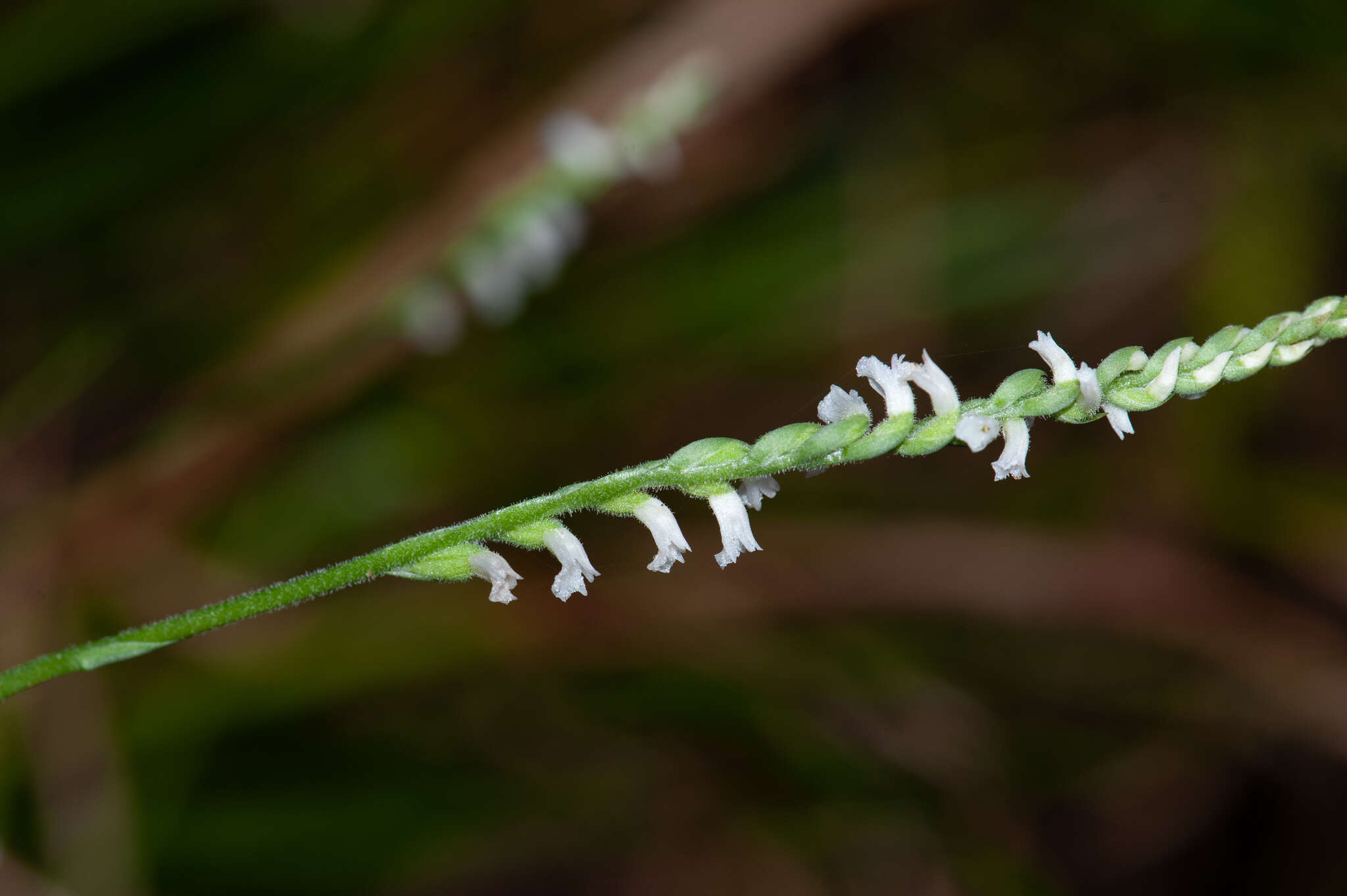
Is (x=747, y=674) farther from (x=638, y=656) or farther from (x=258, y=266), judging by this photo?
(x=258, y=266)

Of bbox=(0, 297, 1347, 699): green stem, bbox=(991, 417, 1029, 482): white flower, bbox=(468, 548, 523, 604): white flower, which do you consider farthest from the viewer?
bbox=(991, 417, 1029, 482): white flower

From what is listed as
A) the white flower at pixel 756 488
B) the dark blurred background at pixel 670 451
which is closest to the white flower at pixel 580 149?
the dark blurred background at pixel 670 451

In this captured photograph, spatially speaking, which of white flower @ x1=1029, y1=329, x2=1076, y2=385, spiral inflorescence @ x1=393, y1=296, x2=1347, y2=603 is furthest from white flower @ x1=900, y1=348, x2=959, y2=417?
white flower @ x1=1029, y1=329, x2=1076, y2=385

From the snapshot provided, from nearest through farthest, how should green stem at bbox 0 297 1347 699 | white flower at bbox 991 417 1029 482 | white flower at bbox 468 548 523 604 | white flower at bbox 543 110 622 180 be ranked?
green stem at bbox 0 297 1347 699 → white flower at bbox 468 548 523 604 → white flower at bbox 991 417 1029 482 → white flower at bbox 543 110 622 180

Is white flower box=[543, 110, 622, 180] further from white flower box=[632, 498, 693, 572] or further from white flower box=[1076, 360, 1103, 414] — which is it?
white flower box=[1076, 360, 1103, 414]

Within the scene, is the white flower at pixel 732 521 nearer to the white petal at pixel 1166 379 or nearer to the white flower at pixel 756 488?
the white flower at pixel 756 488

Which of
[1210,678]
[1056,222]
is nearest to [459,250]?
[1056,222]

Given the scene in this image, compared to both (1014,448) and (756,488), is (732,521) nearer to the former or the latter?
(756,488)
